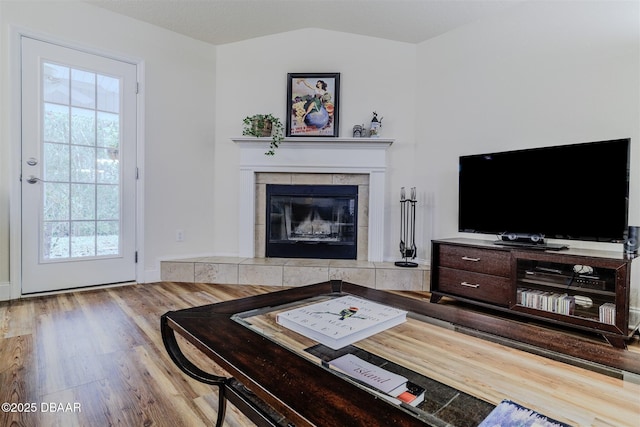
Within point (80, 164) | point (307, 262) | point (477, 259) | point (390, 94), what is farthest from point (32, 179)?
point (477, 259)

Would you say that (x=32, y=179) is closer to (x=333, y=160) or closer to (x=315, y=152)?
(x=315, y=152)

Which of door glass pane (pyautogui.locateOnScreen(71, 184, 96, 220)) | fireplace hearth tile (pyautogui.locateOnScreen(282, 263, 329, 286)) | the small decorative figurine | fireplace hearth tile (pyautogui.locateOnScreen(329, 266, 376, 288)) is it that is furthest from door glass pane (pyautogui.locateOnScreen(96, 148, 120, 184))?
the small decorative figurine

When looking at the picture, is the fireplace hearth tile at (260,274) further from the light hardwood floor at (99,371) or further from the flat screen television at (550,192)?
the flat screen television at (550,192)

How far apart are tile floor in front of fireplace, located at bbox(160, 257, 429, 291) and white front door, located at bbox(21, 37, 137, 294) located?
1.74ft

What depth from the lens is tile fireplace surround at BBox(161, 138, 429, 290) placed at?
10.3 feet

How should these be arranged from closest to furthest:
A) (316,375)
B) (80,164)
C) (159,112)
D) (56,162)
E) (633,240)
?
(316,375)
(633,240)
(56,162)
(80,164)
(159,112)

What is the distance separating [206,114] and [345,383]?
135 inches

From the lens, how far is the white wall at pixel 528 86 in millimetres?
2266

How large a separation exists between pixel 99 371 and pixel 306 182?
239 centimetres

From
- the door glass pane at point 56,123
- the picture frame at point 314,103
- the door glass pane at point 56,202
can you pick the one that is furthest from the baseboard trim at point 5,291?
the picture frame at point 314,103

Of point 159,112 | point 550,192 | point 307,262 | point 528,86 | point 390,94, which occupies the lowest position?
point 307,262

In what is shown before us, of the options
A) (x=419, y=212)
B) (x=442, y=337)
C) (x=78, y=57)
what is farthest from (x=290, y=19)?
(x=442, y=337)

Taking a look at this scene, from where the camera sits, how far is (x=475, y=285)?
2543 millimetres

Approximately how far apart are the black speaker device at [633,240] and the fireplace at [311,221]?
208cm
